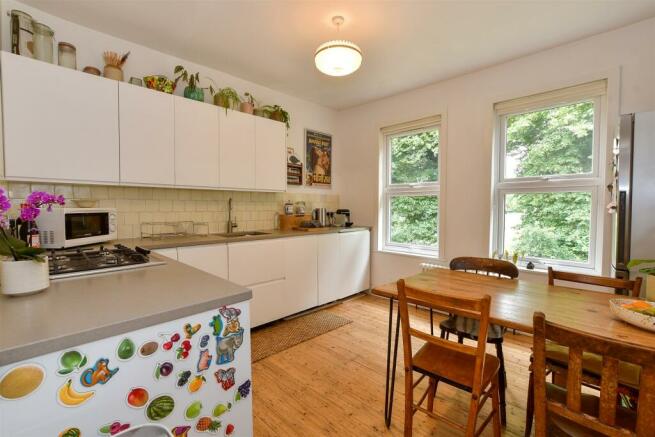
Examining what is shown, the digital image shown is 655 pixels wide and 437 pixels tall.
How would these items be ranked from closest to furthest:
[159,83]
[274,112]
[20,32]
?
[20,32] < [159,83] < [274,112]

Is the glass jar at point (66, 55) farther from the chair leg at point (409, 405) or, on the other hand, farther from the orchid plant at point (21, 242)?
the chair leg at point (409, 405)

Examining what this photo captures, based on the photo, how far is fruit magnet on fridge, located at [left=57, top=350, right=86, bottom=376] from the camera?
2.33 ft

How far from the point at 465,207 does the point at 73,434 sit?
10.4 feet

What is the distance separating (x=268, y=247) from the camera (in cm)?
275

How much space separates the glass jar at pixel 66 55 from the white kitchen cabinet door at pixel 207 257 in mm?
1445

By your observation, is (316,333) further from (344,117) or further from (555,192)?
(344,117)

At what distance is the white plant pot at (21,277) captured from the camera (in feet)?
3.11

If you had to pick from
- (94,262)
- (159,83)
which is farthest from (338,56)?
(94,262)

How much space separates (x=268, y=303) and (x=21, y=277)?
1.95 meters

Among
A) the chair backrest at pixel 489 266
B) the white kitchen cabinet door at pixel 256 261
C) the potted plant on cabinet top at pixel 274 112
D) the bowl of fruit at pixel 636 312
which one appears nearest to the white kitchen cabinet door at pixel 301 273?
the white kitchen cabinet door at pixel 256 261

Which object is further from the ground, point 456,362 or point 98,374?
point 98,374

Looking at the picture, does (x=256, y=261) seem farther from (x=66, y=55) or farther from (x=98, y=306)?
(x=66, y=55)

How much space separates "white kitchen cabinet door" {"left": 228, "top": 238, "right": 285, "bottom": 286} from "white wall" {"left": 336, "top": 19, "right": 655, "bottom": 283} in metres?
1.52

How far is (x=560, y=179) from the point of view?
2568 mm
